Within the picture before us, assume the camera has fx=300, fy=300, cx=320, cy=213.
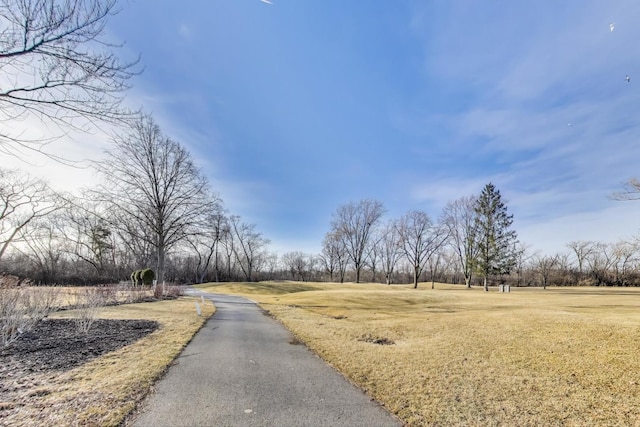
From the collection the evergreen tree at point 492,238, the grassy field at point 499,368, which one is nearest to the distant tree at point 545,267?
the evergreen tree at point 492,238

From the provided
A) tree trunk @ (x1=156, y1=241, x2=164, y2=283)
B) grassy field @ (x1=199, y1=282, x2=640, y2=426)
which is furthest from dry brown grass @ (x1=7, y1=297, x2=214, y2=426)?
tree trunk @ (x1=156, y1=241, x2=164, y2=283)

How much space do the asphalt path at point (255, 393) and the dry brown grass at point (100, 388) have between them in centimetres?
26

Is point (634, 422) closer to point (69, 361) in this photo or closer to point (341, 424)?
point (341, 424)

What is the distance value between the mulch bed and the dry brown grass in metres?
0.30

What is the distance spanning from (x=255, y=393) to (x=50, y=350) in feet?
16.2

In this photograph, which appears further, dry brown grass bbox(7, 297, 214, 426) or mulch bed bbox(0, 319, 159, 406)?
mulch bed bbox(0, 319, 159, 406)

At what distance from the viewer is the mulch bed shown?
4.65m

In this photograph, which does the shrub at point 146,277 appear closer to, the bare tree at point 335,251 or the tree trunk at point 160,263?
the tree trunk at point 160,263

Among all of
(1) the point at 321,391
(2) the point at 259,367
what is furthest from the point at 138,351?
(1) the point at 321,391

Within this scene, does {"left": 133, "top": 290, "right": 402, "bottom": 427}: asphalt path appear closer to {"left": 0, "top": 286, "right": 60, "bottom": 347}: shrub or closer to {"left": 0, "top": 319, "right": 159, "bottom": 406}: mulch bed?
{"left": 0, "top": 319, "right": 159, "bottom": 406}: mulch bed

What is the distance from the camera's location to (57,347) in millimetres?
6293

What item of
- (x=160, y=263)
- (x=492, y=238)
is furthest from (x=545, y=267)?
(x=160, y=263)

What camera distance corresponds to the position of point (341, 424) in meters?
3.28

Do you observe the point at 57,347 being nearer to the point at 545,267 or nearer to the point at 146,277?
the point at 146,277
